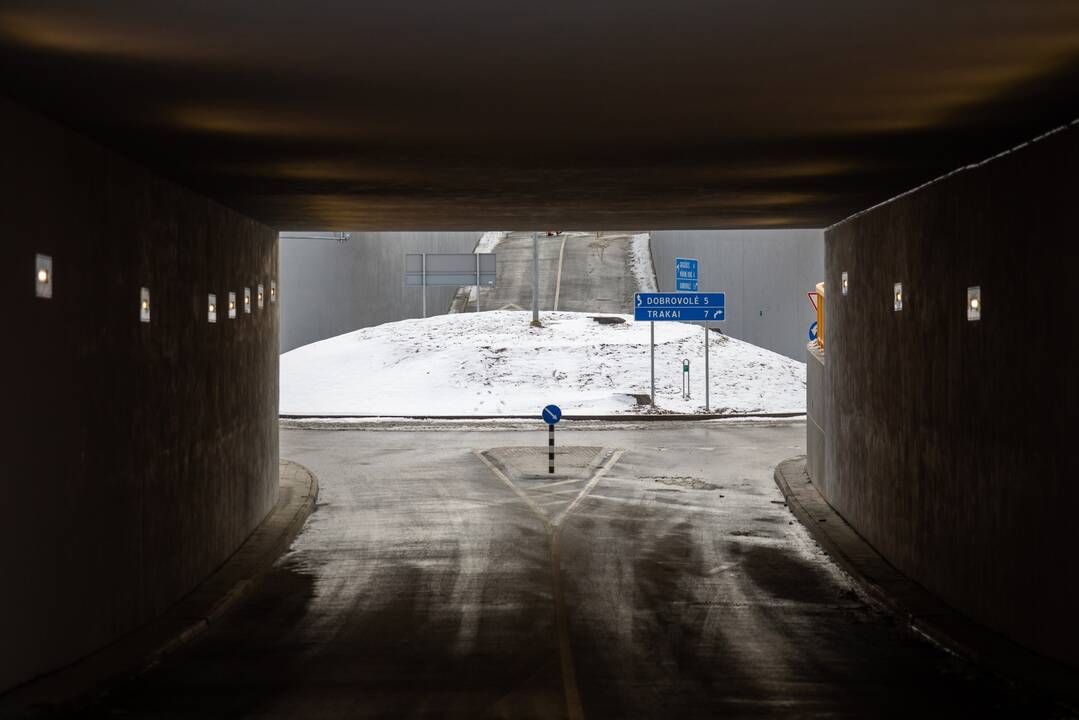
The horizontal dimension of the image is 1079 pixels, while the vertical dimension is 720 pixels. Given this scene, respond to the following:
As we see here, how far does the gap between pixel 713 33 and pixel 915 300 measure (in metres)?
7.99

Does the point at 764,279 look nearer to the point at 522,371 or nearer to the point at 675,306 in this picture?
the point at 675,306

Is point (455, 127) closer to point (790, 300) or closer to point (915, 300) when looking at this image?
point (915, 300)

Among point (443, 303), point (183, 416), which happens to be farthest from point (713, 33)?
point (443, 303)

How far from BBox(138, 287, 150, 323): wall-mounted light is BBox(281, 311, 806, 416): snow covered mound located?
1082 inches

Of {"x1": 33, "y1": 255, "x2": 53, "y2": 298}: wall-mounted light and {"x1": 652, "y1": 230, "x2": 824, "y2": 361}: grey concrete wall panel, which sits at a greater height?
{"x1": 652, "y1": 230, "x2": 824, "y2": 361}: grey concrete wall panel

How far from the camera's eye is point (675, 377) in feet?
145

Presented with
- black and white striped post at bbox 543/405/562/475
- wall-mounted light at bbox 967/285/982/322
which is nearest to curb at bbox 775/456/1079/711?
Result: wall-mounted light at bbox 967/285/982/322

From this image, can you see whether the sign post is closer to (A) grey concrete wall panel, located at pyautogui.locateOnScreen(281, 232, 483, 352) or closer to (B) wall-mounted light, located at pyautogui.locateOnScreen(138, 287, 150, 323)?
(A) grey concrete wall panel, located at pyautogui.locateOnScreen(281, 232, 483, 352)

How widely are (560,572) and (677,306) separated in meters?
27.0

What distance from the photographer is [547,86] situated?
28.5 feet

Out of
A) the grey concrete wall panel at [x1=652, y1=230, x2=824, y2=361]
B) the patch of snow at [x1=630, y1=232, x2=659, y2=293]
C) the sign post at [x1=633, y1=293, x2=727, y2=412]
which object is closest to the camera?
the sign post at [x1=633, y1=293, x2=727, y2=412]

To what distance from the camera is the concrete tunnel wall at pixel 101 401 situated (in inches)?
362

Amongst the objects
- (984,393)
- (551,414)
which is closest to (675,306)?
(551,414)

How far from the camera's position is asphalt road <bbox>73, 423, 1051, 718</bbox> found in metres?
9.66
